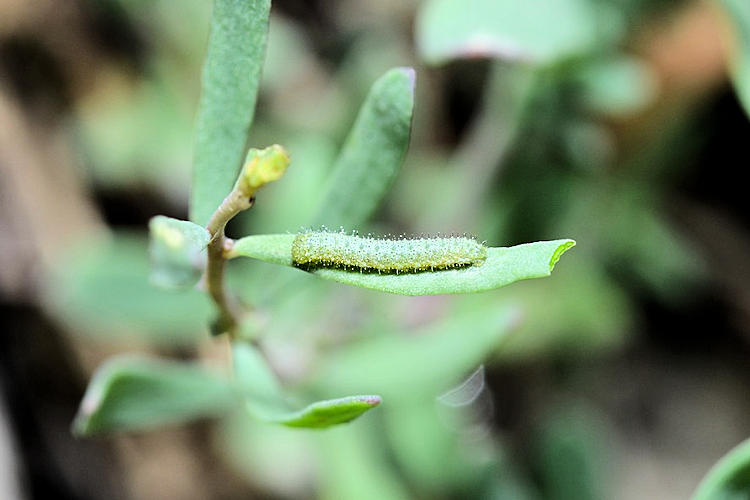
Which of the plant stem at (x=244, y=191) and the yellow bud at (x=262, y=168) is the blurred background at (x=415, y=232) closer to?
the plant stem at (x=244, y=191)

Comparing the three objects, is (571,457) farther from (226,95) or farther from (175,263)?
(226,95)

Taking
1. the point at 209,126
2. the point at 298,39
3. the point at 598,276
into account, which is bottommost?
the point at 598,276

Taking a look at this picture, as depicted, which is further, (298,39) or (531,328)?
(298,39)

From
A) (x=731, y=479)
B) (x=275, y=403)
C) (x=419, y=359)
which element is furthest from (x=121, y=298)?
(x=731, y=479)

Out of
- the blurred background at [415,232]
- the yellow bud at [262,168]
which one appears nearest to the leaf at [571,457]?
the blurred background at [415,232]

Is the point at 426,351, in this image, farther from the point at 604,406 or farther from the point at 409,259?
the point at 604,406

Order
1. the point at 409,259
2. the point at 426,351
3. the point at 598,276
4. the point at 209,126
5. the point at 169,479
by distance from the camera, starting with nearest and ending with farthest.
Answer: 1. the point at 409,259
2. the point at 209,126
3. the point at 426,351
4. the point at 169,479
5. the point at 598,276

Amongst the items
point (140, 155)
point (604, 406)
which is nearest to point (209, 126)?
point (140, 155)
